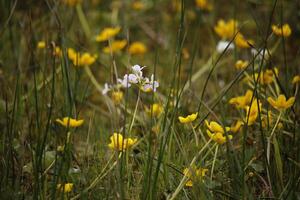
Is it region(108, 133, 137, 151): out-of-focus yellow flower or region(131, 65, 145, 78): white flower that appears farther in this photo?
region(131, 65, 145, 78): white flower

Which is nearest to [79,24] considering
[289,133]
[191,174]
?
[289,133]

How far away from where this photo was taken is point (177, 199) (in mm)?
1410

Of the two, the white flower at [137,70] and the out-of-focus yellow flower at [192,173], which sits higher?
the white flower at [137,70]

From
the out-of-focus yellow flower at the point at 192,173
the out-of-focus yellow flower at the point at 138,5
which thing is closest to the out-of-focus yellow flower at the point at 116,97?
the out-of-focus yellow flower at the point at 192,173

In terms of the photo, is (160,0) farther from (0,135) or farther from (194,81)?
(0,135)

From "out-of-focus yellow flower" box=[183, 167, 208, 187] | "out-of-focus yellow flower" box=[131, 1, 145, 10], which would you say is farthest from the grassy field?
"out-of-focus yellow flower" box=[131, 1, 145, 10]

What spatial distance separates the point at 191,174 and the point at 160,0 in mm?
2320

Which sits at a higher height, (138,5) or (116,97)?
(138,5)

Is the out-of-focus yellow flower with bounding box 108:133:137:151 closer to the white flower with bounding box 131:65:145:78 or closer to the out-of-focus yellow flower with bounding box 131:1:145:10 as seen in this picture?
the white flower with bounding box 131:65:145:78

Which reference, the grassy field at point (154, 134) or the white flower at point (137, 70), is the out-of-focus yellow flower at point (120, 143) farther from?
the white flower at point (137, 70)

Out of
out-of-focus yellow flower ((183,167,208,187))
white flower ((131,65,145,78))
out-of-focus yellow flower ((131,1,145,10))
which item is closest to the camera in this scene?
out-of-focus yellow flower ((183,167,208,187))

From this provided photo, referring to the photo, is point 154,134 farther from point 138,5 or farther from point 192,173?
point 138,5

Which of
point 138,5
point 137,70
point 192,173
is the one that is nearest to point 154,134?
point 137,70

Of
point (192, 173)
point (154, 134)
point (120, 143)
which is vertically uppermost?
point (154, 134)
